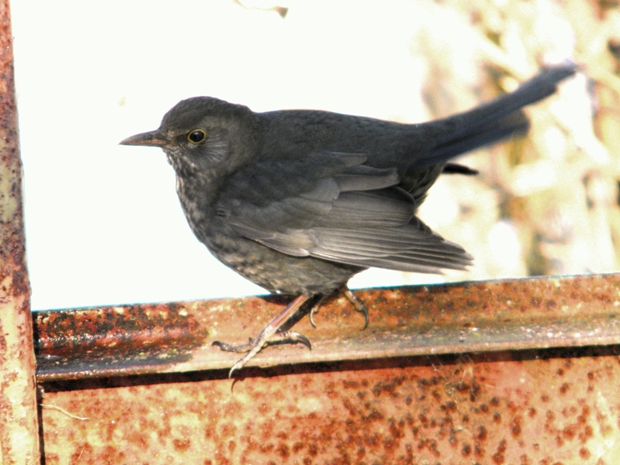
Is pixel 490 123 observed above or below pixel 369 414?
above

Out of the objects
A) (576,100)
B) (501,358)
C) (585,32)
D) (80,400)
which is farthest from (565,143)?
(80,400)

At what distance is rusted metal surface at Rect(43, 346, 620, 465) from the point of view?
7.63ft

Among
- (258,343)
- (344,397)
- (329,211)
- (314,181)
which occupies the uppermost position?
(314,181)

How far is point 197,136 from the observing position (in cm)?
354

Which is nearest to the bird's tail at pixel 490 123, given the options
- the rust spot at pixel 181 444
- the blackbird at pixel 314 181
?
the blackbird at pixel 314 181

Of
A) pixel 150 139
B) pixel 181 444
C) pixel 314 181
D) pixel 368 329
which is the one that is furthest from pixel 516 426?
pixel 150 139

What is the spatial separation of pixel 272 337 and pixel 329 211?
61 cm

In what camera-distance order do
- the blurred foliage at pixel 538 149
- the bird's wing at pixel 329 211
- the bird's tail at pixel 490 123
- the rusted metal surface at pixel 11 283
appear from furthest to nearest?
the blurred foliage at pixel 538 149
the bird's tail at pixel 490 123
the bird's wing at pixel 329 211
the rusted metal surface at pixel 11 283

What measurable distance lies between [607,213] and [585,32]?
132 cm

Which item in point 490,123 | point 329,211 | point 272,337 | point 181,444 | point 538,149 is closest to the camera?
point 181,444

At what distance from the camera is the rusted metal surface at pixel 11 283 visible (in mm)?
2051

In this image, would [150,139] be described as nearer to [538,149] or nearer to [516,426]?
[516,426]

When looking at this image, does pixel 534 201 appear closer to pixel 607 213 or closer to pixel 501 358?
pixel 607 213

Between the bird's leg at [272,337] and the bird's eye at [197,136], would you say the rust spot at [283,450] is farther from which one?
the bird's eye at [197,136]
